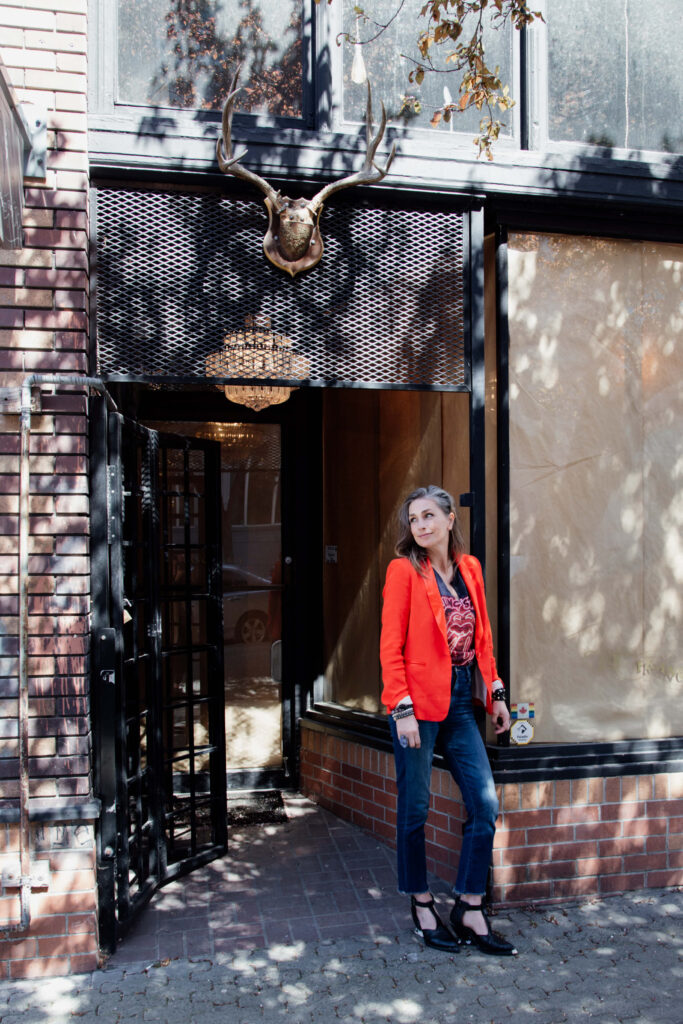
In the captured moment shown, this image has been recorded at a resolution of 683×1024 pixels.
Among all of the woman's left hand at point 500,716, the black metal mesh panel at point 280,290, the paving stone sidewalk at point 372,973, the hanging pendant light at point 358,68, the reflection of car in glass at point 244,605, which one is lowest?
the paving stone sidewalk at point 372,973

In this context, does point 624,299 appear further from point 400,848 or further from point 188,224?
point 400,848

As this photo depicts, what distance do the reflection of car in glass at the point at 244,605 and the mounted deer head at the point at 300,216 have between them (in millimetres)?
2391

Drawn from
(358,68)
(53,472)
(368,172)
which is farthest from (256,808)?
(358,68)

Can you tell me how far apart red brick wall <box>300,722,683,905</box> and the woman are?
390 mm

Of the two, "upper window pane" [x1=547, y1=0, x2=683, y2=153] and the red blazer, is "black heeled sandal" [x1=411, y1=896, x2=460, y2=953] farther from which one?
"upper window pane" [x1=547, y1=0, x2=683, y2=153]

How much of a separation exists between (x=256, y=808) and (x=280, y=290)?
332 cm

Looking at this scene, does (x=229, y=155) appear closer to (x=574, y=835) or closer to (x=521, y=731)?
(x=521, y=731)

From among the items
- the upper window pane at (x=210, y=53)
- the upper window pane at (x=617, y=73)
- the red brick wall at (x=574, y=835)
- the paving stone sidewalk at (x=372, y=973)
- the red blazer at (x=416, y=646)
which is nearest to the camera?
the paving stone sidewalk at (x=372, y=973)

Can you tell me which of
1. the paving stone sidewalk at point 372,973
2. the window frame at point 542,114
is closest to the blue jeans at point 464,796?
the paving stone sidewalk at point 372,973

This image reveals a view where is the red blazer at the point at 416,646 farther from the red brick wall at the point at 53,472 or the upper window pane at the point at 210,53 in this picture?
the upper window pane at the point at 210,53

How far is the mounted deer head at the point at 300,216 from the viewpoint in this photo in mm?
3986

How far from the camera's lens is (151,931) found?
398 cm

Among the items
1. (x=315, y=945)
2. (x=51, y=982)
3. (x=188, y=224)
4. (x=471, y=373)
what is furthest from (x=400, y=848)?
(x=188, y=224)

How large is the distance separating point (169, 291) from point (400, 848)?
8.96 ft
